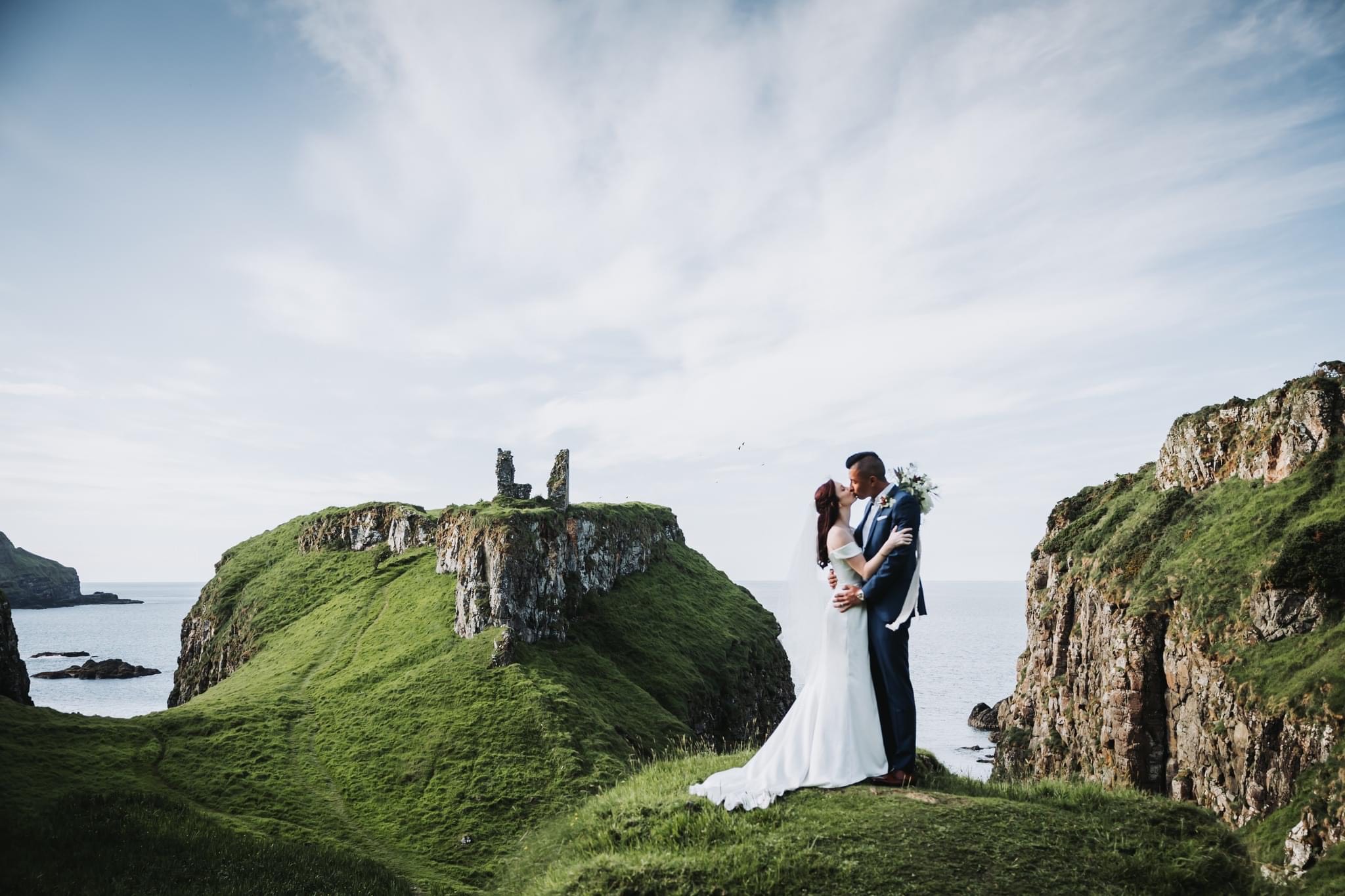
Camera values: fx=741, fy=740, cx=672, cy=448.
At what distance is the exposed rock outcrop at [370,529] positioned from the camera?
80.6 meters

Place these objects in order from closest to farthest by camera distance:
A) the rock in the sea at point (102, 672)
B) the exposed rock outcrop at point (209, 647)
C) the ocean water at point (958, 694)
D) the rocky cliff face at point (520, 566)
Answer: the rocky cliff face at point (520, 566) < the exposed rock outcrop at point (209, 647) < the ocean water at point (958, 694) < the rock in the sea at point (102, 672)

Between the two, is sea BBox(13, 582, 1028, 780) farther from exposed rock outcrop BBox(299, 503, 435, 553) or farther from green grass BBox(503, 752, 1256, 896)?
green grass BBox(503, 752, 1256, 896)

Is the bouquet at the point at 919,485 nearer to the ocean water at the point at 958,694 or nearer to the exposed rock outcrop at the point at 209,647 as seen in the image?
the ocean water at the point at 958,694

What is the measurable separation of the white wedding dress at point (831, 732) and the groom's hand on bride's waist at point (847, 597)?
91 mm

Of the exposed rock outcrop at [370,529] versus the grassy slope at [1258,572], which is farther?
the exposed rock outcrop at [370,529]

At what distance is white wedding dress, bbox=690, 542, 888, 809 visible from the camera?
11789 mm

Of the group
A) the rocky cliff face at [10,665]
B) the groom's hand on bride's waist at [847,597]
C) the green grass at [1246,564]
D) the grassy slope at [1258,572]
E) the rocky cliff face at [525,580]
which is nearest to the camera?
the groom's hand on bride's waist at [847,597]

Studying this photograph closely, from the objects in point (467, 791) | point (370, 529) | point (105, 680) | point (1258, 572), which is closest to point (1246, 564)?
point (1258, 572)

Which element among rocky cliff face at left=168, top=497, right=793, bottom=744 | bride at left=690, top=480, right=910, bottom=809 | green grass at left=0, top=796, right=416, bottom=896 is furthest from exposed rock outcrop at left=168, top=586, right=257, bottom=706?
bride at left=690, top=480, right=910, bottom=809

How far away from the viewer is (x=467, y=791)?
43094mm

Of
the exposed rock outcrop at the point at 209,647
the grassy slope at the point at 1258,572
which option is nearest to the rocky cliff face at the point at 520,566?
the exposed rock outcrop at the point at 209,647

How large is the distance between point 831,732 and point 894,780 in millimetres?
1233

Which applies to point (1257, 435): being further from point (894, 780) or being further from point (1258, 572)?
point (894, 780)

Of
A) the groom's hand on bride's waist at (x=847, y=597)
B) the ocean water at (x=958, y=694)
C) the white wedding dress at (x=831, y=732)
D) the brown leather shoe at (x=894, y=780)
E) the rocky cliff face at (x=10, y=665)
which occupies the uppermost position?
the groom's hand on bride's waist at (x=847, y=597)
